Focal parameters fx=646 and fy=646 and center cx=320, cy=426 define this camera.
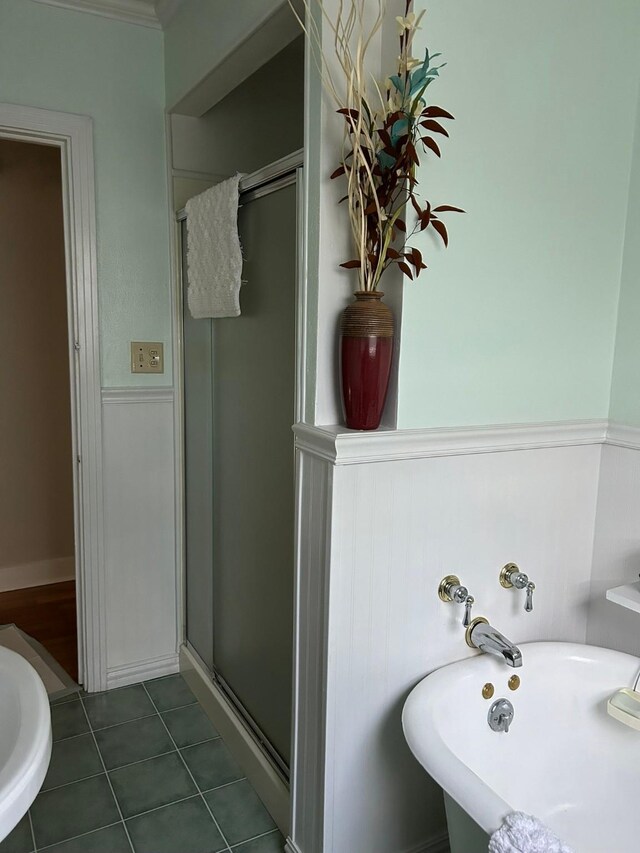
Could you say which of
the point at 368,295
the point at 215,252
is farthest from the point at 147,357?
the point at 368,295

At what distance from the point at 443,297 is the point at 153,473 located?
55.1 inches

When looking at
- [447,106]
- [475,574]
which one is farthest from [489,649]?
[447,106]

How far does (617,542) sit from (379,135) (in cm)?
123

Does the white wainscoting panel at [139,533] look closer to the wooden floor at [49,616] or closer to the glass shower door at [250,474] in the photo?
the glass shower door at [250,474]

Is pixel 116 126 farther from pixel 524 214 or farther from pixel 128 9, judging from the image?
pixel 524 214

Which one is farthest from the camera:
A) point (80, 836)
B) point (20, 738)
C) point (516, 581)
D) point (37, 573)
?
point (37, 573)

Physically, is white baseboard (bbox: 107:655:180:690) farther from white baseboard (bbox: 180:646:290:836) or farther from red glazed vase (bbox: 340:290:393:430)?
red glazed vase (bbox: 340:290:393:430)

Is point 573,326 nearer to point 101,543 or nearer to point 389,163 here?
point 389,163

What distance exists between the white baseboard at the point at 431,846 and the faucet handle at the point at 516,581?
2.04 feet

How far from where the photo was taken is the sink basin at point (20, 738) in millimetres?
738

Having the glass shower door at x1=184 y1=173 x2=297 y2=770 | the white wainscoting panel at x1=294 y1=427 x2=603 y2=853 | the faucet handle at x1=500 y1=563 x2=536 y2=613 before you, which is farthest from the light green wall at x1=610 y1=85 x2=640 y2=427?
the glass shower door at x1=184 y1=173 x2=297 y2=770

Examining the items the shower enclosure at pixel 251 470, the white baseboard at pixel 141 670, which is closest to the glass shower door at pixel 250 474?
the shower enclosure at pixel 251 470

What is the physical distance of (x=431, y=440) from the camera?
1.44 metres

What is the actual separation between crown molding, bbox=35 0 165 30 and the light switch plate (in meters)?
1.08
